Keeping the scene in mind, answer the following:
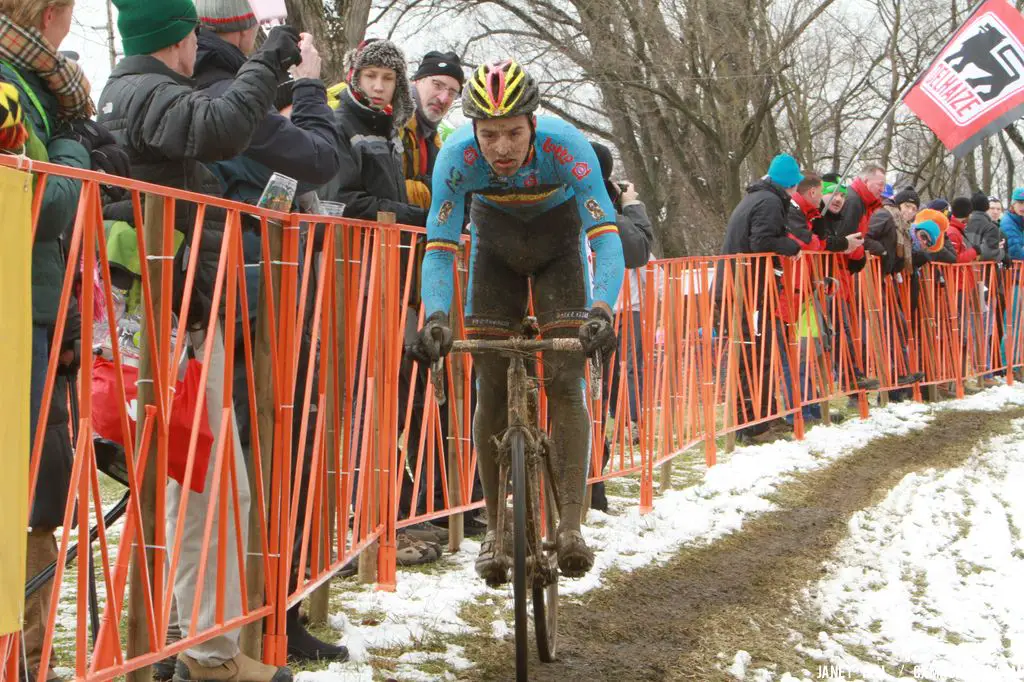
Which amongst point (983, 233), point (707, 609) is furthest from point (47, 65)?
point (983, 233)

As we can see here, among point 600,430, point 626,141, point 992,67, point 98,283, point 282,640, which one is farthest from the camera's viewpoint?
point 626,141

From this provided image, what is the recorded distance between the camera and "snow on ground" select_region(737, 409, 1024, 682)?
492cm

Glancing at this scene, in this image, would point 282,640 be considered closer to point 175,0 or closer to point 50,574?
point 50,574

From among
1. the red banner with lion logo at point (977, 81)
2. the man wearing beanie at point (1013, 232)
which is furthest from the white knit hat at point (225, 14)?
the man wearing beanie at point (1013, 232)

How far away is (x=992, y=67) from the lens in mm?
11336

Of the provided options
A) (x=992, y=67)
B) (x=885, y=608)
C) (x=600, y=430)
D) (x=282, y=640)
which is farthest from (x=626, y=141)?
(x=282, y=640)

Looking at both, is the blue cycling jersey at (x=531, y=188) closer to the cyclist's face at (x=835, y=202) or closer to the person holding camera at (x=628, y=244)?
the person holding camera at (x=628, y=244)

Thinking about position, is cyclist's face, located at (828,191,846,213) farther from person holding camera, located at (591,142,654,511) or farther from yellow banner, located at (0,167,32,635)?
yellow banner, located at (0,167,32,635)

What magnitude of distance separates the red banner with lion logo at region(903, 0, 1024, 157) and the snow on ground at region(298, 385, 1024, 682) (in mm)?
3156

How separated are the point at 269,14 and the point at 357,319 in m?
1.25

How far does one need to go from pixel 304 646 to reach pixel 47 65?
2.18m

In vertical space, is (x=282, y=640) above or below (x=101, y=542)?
below

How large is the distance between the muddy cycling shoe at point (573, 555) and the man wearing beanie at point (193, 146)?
3.70 ft

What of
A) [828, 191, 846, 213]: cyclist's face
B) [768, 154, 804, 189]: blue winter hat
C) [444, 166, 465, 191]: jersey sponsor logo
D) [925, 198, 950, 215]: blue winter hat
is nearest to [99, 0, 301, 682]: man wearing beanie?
[444, 166, 465, 191]: jersey sponsor logo
